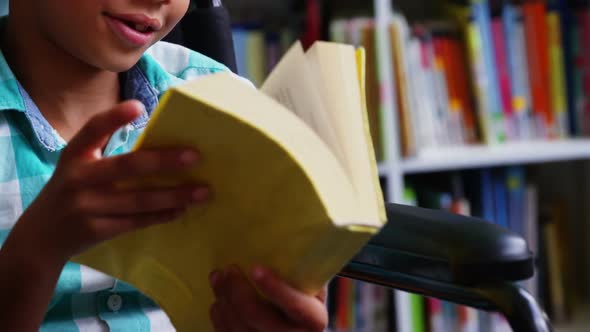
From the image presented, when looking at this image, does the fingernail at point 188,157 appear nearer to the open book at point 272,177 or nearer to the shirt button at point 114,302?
the open book at point 272,177

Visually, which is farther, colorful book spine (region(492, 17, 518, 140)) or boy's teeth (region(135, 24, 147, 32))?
colorful book spine (region(492, 17, 518, 140))

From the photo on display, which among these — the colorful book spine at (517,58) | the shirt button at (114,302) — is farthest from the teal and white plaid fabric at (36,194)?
the colorful book spine at (517,58)

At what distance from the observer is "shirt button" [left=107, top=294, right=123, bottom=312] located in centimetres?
87

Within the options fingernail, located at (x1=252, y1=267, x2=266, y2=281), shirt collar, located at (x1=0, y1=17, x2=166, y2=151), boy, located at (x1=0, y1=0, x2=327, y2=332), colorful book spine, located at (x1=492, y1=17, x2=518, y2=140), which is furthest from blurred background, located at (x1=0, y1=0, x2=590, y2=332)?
fingernail, located at (x1=252, y1=267, x2=266, y2=281)

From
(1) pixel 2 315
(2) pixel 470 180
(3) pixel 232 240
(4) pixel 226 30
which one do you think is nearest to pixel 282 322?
(3) pixel 232 240

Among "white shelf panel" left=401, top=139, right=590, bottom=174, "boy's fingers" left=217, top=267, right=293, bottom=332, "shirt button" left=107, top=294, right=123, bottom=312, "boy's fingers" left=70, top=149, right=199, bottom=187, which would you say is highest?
"boy's fingers" left=70, top=149, right=199, bottom=187

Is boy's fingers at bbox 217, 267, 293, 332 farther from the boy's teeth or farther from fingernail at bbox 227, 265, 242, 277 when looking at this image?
the boy's teeth

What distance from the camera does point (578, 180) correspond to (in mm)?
2303

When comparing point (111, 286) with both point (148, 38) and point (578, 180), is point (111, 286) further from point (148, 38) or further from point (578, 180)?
point (578, 180)

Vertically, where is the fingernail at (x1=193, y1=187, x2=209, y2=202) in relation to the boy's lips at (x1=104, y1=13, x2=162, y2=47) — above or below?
below

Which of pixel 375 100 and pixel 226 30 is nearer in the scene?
pixel 226 30

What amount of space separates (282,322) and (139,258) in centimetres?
12

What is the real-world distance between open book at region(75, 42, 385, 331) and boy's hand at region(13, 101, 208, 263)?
0.04 feet

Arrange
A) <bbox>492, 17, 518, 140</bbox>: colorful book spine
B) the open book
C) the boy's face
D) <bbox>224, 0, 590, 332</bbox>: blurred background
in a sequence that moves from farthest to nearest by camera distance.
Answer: <bbox>492, 17, 518, 140</bbox>: colorful book spine, <bbox>224, 0, 590, 332</bbox>: blurred background, the boy's face, the open book
